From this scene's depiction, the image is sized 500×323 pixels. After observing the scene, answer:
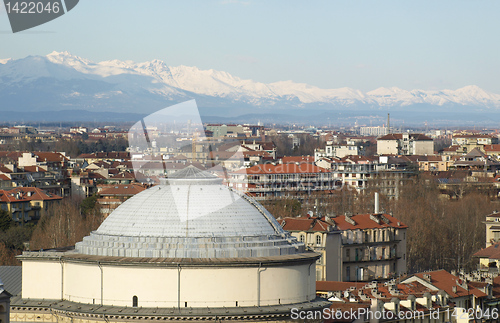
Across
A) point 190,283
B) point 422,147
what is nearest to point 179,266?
point 190,283

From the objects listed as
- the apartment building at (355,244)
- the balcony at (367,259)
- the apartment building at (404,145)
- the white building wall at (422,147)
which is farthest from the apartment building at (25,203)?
the white building wall at (422,147)

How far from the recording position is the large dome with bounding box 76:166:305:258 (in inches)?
1200

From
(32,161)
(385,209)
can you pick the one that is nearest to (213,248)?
(385,209)

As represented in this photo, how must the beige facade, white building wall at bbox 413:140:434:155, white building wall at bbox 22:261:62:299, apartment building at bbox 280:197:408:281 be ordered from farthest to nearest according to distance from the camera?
white building wall at bbox 413:140:434:155 → apartment building at bbox 280:197:408:281 → white building wall at bbox 22:261:62:299 → the beige facade

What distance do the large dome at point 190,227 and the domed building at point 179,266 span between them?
27 mm

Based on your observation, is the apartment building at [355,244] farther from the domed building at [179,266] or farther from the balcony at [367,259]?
the domed building at [179,266]

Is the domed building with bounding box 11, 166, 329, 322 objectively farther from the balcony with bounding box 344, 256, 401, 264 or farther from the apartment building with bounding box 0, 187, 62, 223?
the apartment building with bounding box 0, 187, 62, 223

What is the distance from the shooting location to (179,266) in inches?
1158

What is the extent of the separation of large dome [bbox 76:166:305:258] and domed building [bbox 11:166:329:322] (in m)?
0.03

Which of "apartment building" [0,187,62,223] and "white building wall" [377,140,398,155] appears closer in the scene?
"apartment building" [0,187,62,223]

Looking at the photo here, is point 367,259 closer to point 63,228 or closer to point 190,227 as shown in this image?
point 63,228

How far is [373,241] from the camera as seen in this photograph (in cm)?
5897

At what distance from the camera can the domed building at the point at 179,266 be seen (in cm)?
2953

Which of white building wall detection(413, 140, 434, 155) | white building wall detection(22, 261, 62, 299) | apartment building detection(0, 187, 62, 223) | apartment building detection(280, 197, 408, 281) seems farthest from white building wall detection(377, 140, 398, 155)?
white building wall detection(22, 261, 62, 299)
